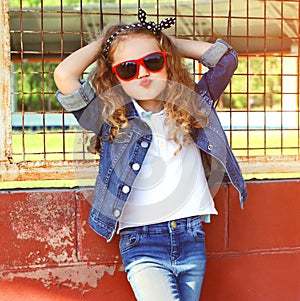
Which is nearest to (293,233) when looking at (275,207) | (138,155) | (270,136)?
(275,207)

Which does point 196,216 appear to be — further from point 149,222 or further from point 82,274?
point 82,274

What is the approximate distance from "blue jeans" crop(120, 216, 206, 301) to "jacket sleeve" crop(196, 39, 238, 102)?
0.60 m

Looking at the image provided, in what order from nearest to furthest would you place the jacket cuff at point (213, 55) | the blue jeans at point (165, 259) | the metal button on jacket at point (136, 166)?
the blue jeans at point (165, 259), the metal button on jacket at point (136, 166), the jacket cuff at point (213, 55)

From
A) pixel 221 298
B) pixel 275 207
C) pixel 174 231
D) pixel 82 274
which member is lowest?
pixel 221 298

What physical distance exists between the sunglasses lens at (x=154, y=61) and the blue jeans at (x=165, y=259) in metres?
0.65

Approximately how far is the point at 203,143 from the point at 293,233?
1.12 metres

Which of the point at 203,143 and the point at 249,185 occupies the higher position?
the point at 203,143

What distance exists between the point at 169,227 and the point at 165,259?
0.13 meters

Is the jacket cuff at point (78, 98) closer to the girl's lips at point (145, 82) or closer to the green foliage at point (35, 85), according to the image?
the girl's lips at point (145, 82)

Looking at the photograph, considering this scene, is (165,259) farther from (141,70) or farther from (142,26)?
(142,26)

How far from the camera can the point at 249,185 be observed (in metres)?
3.47

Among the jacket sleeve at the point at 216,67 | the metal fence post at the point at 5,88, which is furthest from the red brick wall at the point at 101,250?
the jacket sleeve at the point at 216,67

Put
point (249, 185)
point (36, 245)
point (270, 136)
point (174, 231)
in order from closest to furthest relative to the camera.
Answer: point (174, 231) < point (36, 245) < point (249, 185) < point (270, 136)

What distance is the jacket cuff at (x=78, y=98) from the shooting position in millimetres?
2676
